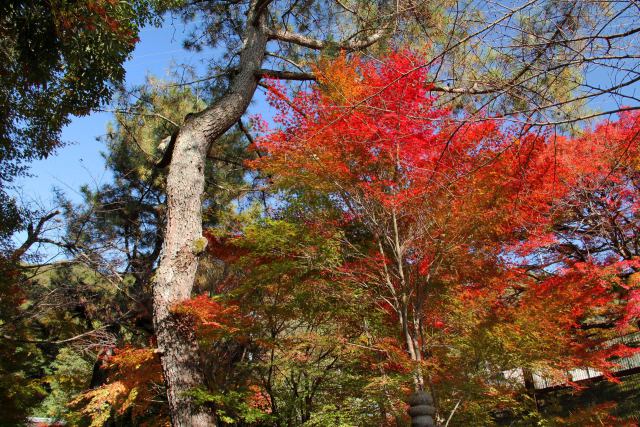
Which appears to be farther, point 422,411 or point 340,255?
point 340,255

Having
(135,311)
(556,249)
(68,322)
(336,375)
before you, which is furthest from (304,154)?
(68,322)

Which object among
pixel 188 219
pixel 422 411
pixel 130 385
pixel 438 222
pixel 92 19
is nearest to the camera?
pixel 422 411

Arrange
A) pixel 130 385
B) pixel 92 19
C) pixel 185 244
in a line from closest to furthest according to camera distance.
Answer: pixel 92 19 → pixel 185 244 → pixel 130 385

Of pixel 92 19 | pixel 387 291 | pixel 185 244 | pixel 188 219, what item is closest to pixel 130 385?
pixel 185 244

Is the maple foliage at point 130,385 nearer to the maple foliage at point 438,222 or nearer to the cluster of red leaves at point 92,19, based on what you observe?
the maple foliage at point 438,222

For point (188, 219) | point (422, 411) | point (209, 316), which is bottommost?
point (422, 411)

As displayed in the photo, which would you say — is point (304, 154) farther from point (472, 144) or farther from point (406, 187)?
point (472, 144)

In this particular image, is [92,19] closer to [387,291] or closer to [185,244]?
[185,244]

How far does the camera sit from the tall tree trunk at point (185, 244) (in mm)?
5637

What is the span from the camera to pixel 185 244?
6457 mm

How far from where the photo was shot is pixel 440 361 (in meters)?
6.13

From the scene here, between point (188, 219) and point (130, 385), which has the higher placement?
point (188, 219)

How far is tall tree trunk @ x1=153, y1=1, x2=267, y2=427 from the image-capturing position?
18.5ft

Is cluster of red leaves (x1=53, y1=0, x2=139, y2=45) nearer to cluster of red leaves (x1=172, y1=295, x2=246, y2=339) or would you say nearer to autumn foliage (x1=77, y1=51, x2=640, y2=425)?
autumn foliage (x1=77, y1=51, x2=640, y2=425)
